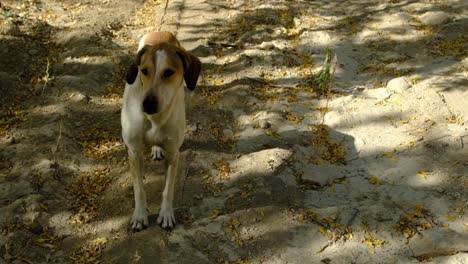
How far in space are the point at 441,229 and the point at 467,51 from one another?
14.5ft

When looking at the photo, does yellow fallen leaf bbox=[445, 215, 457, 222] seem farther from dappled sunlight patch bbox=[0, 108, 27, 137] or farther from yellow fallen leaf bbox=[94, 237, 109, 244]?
dappled sunlight patch bbox=[0, 108, 27, 137]

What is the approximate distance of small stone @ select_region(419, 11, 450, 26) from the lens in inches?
342

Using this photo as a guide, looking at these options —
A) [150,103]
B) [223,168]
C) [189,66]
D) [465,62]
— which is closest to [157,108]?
[150,103]

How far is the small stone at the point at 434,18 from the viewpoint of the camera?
342 inches

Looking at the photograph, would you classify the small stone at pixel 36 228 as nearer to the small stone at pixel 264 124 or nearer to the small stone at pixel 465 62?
the small stone at pixel 264 124

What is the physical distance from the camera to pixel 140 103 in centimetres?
419

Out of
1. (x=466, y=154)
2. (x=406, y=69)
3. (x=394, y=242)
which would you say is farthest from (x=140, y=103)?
(x=406, y=69)

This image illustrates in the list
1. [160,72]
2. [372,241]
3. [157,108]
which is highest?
[160,72]

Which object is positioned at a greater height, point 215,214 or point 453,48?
point 453,48

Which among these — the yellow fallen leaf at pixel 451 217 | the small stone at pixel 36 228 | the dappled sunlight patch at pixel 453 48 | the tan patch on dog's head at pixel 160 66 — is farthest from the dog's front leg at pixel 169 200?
the dappled sunlight patch at pixel 453 48

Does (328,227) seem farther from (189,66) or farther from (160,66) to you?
(160,66)

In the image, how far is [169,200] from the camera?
182 inches

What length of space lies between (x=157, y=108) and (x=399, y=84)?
14.8ft

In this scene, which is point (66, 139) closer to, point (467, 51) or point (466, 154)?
point (466, 154)
